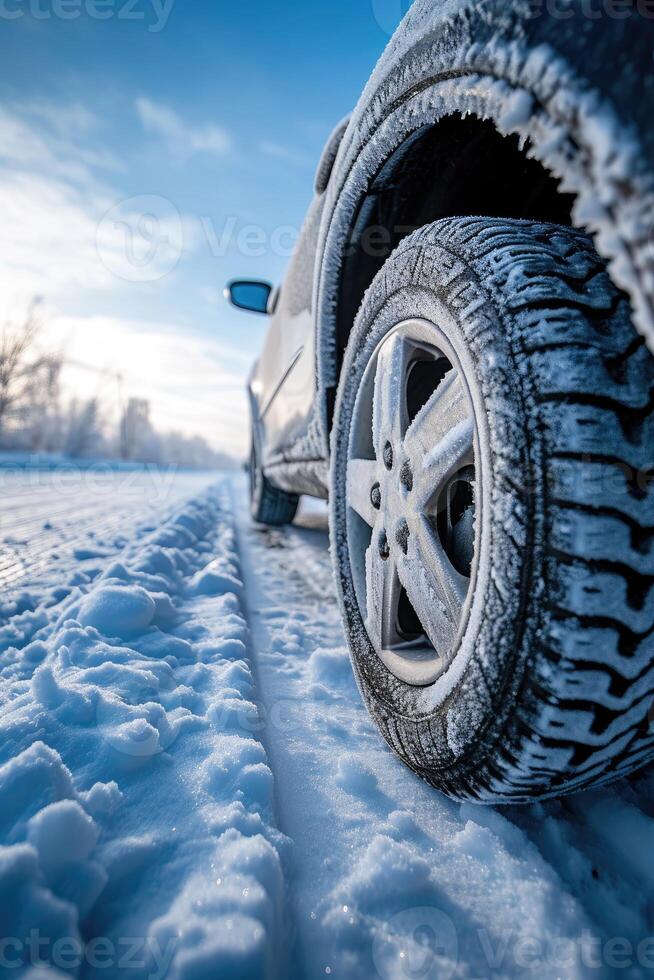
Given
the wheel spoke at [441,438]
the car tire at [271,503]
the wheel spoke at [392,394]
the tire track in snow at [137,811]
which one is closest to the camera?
the tire track in snow at [137,811]

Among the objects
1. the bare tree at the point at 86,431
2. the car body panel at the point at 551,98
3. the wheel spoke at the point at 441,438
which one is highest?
the car body panel at the point at 551,98

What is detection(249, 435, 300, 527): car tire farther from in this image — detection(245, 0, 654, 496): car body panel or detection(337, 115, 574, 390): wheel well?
detection(245, 0, 654, 496): car body panel

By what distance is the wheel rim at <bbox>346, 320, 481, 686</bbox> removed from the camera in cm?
84

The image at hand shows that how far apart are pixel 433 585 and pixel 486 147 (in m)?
1.01

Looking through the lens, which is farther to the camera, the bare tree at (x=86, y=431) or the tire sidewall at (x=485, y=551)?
the bare tree at (x=86, y=431)

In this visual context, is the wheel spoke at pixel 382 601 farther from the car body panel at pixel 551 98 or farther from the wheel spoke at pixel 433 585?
the car body panel at pixel 551 98

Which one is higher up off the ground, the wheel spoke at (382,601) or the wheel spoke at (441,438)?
the wheel spoke at (441,438)

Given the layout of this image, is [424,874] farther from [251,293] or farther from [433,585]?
[251,293]

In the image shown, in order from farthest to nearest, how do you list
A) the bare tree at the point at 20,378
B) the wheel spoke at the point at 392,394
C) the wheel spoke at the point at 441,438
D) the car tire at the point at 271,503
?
1. the bare tree at the point at 20,378
2. the car tire at the point at 271,503
3. the wheel spoke at the point at 392,394
4. the wheel spoke at the point at 441,438

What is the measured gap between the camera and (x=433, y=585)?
886 mm

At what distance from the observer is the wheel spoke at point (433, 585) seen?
828mm

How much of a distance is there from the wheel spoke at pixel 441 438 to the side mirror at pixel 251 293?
2551mm

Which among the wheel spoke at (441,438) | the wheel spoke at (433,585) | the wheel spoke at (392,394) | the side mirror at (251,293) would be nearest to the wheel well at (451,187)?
the wheel spoke at (392,394)

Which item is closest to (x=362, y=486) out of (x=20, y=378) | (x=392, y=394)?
(x=392, y=394)
